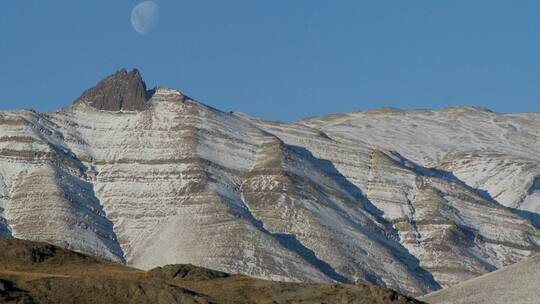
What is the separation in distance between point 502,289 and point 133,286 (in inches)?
1247

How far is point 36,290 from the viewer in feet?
329

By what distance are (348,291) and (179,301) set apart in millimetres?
13582

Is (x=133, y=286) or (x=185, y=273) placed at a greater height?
(x=185, y=273)

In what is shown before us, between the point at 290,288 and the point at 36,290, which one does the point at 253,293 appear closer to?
the point at 290,288

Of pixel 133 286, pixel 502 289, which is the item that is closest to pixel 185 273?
pixel 133 286

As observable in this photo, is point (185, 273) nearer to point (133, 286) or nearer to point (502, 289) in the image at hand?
point (133, 286)

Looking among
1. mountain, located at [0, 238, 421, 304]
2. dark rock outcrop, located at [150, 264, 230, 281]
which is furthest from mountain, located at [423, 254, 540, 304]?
dark rock outcrop, located at [150, 264, 230, 281]

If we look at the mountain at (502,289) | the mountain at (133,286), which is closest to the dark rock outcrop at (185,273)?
the mountain at (133,286)

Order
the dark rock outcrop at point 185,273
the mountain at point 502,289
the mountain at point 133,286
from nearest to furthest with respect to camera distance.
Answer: the mountain at point 133,286 < the dark rock outcrop at point 185,273 < the mountain at point 502,289

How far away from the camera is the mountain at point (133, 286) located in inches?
3949

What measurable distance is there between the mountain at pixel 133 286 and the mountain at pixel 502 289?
11.6 m

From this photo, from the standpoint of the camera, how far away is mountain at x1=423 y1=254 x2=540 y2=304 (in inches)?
4513

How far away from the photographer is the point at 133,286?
4035 inches

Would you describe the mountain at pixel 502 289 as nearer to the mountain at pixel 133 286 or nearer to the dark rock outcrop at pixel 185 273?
the mountain at pixel 133 286
